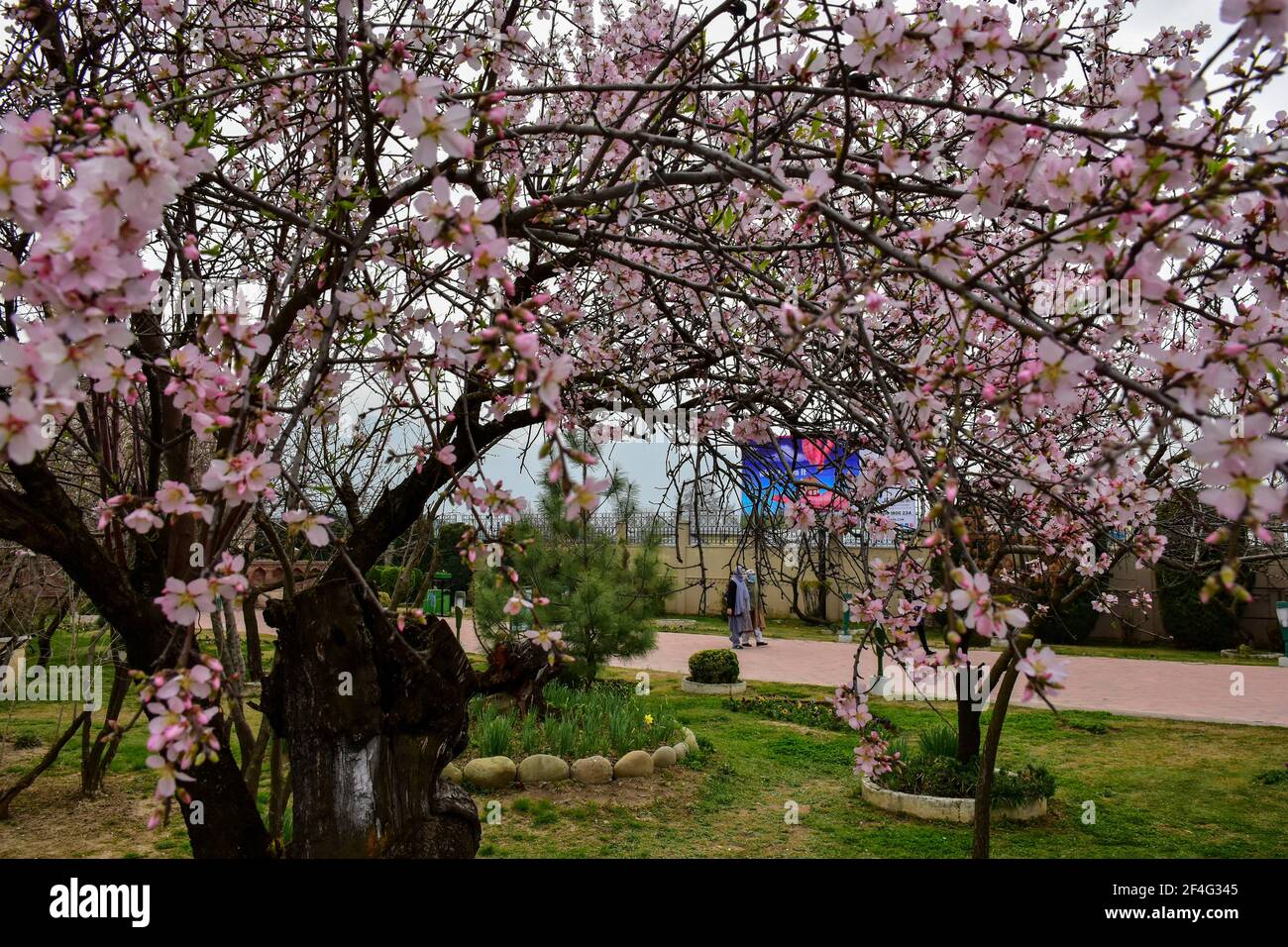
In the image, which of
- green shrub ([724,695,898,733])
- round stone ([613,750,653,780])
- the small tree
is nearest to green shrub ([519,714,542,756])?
round stone ([613,750,653,780])

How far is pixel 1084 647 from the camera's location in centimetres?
1376

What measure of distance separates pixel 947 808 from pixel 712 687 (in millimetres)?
4227


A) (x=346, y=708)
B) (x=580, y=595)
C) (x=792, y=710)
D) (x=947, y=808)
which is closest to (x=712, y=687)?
(x=792, y=710)

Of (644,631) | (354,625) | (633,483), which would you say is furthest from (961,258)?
(633,483)

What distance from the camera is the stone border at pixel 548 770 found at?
19.0 feet

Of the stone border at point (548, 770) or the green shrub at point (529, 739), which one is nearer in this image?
the stone border at point (548, 770)

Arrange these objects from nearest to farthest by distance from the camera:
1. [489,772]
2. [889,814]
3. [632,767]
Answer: [889,814]
[489,772]
[632,767]

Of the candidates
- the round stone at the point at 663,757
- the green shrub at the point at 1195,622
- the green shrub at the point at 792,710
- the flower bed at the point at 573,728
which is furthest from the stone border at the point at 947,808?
the green shrub at the point at 1195,622

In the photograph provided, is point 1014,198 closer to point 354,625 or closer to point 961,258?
point 961,258

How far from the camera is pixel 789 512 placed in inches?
116

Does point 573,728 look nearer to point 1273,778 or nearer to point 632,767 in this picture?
point 632,767

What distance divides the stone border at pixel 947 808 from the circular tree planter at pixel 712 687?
12.3ft

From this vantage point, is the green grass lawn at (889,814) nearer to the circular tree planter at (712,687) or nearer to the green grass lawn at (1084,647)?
the circular tree planter at (712,687)
